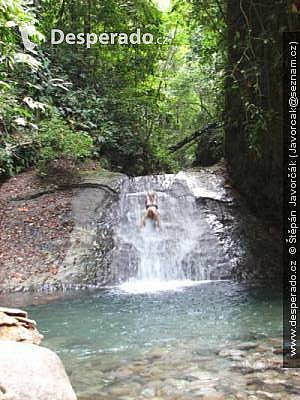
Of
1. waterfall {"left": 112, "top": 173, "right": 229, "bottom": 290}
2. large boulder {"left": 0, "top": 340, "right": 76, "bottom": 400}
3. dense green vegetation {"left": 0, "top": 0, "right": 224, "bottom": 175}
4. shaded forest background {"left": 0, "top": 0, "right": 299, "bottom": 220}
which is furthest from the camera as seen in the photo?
dense green vegetation {"left": 0, "top": 0, "right": 224, "bottom": 175}

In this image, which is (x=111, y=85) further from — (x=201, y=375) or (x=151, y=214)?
(x=201, y=375)

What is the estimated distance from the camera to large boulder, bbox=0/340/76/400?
235 cm

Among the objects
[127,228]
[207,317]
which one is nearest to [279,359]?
[207,317]

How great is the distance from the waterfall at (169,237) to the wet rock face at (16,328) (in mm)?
4167

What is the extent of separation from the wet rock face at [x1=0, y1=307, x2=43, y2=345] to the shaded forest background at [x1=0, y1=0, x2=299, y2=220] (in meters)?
2.38

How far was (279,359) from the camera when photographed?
380 cm

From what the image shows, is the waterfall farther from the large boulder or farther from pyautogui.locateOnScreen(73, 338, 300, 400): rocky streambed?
the large boulder

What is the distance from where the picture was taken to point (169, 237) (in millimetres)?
8469

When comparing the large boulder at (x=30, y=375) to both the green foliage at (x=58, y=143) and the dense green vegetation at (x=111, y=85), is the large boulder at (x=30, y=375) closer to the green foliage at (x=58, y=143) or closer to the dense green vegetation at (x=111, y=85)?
the green foliage at (x=58, y=143)

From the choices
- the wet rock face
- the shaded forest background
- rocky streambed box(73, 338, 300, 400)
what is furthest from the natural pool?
the shaded forest background

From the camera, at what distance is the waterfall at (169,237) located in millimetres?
7828

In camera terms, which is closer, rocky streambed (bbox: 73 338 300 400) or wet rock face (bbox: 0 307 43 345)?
rocky streambed (bbox: 73 338 300 400)

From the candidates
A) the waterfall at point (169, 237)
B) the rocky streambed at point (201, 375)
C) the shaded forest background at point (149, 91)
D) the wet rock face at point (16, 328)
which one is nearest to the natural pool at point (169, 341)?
the rocky streambed at point (201, 375)

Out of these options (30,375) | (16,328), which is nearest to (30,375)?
(30,375)
